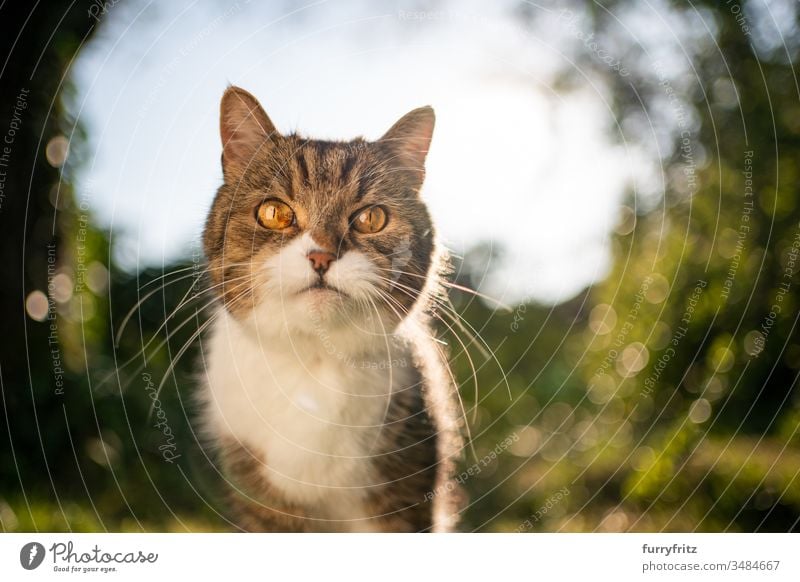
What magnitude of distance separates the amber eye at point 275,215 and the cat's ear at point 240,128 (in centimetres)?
11

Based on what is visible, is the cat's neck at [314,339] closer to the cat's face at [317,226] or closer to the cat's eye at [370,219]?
the cat's face at [317,226]

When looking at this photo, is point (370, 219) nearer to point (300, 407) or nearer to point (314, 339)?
point (314, 339)

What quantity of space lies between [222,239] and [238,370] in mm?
264

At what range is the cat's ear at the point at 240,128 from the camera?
4.10 feet

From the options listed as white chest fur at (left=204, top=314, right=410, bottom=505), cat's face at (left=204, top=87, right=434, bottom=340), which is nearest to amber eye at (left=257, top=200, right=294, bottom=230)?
A: cat's face at (left=204, top=87, right=434, bottom=340)

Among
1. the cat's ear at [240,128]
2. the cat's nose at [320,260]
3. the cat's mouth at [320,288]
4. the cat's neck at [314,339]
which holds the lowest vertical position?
the cat's neck at [314,339]

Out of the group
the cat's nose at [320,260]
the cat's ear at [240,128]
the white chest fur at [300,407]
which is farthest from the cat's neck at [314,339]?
the cat's ear at [240,128]

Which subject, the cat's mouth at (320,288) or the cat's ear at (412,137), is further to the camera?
the cat's ear at (412,137)

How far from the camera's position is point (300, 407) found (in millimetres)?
1254

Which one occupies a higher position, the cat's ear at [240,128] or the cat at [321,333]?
the cat's ear at [240,128]

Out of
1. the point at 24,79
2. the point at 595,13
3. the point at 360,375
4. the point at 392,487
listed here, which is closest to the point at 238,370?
the point at 360,375

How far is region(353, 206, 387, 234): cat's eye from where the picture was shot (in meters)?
1.25

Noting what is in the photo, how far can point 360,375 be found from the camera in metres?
1.29

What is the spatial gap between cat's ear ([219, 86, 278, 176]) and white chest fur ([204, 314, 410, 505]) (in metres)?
0.32
